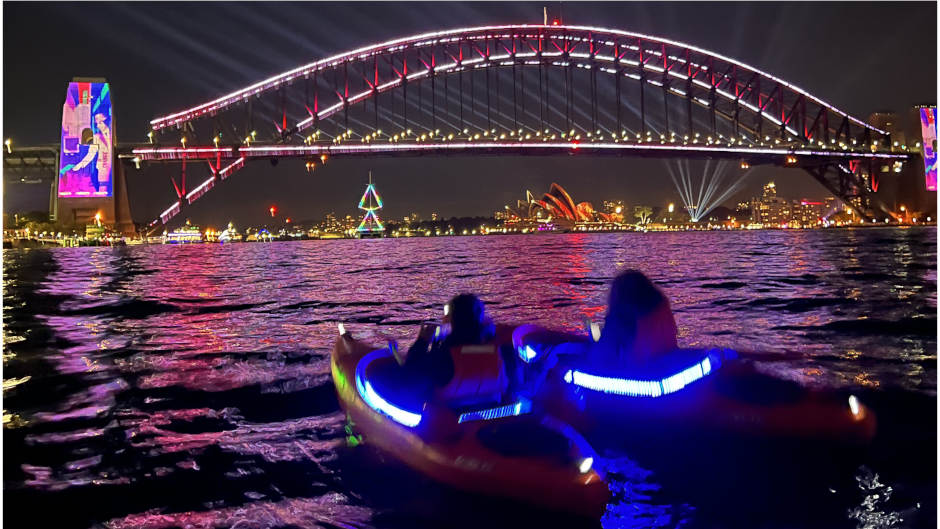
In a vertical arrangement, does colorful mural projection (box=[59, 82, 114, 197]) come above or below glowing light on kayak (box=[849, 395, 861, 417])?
above

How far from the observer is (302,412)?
5.50m

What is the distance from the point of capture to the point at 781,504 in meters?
3.55

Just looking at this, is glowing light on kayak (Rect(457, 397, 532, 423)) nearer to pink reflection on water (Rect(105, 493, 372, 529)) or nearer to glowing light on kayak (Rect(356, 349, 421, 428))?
glowing light on kayak (Rect(356, 349, 421, 428))

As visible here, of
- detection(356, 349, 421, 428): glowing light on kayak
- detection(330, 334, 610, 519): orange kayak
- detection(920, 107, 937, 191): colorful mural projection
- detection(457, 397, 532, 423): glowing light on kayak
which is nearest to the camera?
detection(330, 334, 610, 519): orange kayak

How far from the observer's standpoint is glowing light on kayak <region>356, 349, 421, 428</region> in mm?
3812

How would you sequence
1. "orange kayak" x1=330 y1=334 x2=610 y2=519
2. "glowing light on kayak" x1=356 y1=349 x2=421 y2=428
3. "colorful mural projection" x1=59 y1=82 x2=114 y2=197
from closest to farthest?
"orange kayak" x1=330 y1=334 x2=610 y2=519
"glowing light on kayak" x1=356 y1=349 x2=421 y2=428
"colorful mural projection" x1=59 y1=82 x2=114 y2=197

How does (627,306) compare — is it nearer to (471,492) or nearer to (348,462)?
(471,492)

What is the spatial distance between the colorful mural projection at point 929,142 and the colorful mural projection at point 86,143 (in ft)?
288

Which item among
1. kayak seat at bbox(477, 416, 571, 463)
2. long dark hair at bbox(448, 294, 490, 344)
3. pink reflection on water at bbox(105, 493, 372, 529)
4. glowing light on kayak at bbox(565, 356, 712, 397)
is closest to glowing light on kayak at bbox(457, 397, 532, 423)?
kayak seat at bbox(477, 416, 571, 463)

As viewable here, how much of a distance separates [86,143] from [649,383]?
259 feet

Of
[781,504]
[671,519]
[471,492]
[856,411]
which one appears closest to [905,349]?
[856,411]

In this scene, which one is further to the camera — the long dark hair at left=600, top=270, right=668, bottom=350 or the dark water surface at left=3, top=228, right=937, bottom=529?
the long dark hair at left=600, top=270, right=668, bottom=350

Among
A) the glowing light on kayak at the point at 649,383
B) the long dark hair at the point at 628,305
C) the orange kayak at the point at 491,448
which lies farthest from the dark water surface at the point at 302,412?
the long dark hair at the point at 628,305

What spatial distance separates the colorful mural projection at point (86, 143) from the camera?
6731 cm
